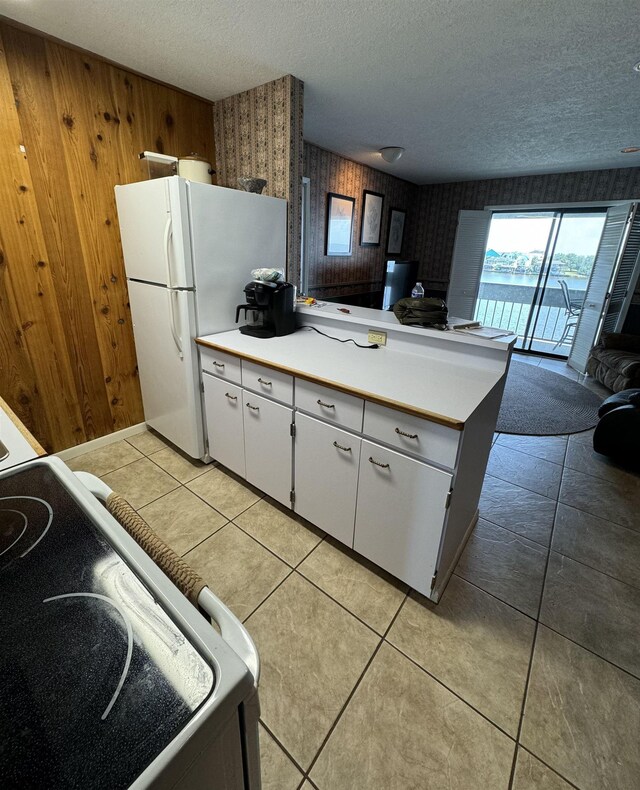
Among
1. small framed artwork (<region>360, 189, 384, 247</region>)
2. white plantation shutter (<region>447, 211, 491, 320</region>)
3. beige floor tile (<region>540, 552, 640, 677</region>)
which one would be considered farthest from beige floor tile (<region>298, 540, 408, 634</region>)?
white plantation shutter (<region>447, 211, 491, 320</region>)

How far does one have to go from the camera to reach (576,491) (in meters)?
2.40

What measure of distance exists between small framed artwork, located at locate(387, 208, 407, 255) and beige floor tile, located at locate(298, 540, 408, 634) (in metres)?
4.95

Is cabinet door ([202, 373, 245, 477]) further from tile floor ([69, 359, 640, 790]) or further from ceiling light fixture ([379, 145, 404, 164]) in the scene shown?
ceiling light fixture ([379, 145, 404, 164])

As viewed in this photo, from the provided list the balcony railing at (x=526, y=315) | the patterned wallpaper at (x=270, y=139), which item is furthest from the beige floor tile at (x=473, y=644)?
the balcony railing at (x=526, y=315)

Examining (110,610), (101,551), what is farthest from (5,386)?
(110,610)

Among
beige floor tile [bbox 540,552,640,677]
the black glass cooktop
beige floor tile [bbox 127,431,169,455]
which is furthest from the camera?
beige floor tile [bbox 127,431,169,455]

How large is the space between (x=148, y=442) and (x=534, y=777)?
2653 millimetres

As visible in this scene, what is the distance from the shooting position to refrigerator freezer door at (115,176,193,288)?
1917 mm

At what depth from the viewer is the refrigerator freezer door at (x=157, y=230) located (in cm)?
192

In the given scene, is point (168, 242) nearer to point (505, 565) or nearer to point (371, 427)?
point (371, 427)

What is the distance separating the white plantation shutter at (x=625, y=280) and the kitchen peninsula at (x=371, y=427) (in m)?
3.81

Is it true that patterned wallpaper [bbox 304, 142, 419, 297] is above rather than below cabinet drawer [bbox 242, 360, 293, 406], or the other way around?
above

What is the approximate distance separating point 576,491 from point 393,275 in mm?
3537

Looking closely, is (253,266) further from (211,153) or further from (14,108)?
(14,108)
